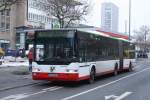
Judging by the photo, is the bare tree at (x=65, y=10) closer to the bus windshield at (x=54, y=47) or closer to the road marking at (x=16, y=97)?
the bus windshield at (x=54, y=47)

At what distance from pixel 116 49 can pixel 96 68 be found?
727cm

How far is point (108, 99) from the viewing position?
14.4m

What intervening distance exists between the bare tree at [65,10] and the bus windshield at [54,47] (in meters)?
13.3

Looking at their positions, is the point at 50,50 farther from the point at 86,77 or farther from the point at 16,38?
the point at 16,38

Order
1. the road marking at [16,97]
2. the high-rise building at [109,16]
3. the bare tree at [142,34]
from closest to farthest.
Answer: the road marking at [16,97] < the high-rise building at [109,16] < the bare tree at [142,34]

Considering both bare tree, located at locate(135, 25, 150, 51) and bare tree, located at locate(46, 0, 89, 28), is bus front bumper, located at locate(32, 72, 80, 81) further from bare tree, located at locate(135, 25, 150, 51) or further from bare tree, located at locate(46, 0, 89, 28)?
bare tree, located at locate(135, 25, 150, 51)

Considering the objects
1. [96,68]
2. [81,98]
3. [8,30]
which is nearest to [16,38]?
[8,30]

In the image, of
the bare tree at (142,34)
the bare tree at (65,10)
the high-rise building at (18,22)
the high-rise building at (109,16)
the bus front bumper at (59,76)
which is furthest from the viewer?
the bare tree at (142,34)

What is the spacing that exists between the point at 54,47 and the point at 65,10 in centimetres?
1424

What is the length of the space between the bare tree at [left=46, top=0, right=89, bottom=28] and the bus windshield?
43.8 ft

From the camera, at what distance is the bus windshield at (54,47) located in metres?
19.1

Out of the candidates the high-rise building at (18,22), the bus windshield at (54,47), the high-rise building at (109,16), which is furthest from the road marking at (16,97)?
the high-rise building at (109,16)

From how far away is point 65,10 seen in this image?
3328cm

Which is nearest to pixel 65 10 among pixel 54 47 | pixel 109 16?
pixel 54 47
